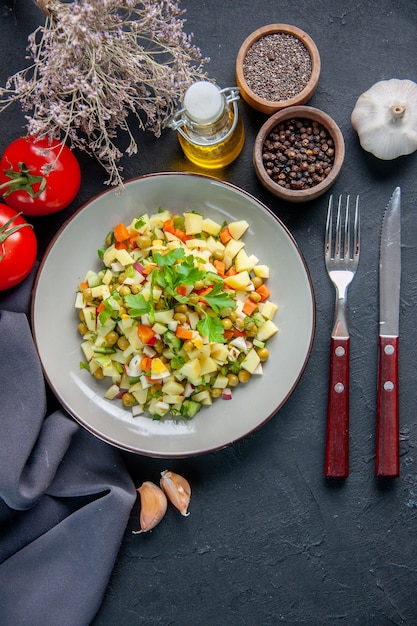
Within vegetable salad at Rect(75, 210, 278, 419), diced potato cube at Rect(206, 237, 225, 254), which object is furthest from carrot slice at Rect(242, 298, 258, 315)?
diced potato cube at Rect(206, 237, 225, 254)

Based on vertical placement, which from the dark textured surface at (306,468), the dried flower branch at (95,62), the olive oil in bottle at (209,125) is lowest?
the dark textured surface at (306,468)

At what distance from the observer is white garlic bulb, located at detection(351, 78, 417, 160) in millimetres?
2670

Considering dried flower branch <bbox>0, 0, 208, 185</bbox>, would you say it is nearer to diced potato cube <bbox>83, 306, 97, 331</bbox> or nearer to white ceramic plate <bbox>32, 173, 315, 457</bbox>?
white ceramic plate <bbox>32, 173, 315, 457</bbox>

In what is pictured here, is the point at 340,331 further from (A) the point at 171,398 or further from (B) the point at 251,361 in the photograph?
(A) the point at 171,398

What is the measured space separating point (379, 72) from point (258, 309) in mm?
1208

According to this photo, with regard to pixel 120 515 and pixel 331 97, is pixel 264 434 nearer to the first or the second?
pixel 120 515

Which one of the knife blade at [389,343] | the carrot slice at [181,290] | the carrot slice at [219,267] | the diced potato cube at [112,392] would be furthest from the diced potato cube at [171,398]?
the knife blade at [389,343]

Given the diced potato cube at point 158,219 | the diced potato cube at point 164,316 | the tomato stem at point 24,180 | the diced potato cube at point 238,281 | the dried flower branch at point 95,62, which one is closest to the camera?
the dried flower branch at point 95,62

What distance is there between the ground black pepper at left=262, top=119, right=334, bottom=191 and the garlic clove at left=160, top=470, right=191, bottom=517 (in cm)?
136

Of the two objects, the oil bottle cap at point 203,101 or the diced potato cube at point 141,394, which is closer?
the oil bottle cap at point 203,101

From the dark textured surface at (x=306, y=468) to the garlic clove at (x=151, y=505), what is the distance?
61 mm

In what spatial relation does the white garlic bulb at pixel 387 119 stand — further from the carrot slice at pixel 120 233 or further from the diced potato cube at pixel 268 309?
the carrot slice at pixel 120 233

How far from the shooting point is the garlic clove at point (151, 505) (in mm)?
2797

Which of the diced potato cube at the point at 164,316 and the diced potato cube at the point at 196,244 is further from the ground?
the diced potato cube at the point at 196,244
